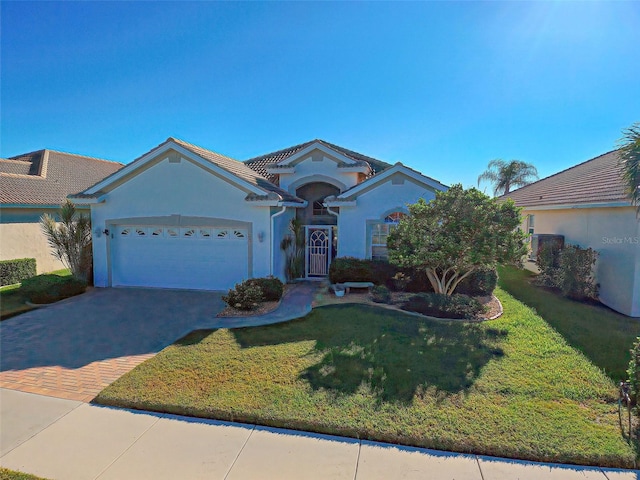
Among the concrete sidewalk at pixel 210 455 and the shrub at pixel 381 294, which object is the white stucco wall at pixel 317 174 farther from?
the concrete sidewalk at pixel 210 455

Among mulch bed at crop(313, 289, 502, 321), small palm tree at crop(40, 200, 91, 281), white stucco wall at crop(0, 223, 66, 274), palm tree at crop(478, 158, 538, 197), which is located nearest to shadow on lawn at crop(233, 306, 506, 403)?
mulch bed at crop(313, 289, 502, 321)

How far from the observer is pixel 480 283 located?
12.5 metres

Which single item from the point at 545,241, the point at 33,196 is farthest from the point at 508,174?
the point at 33,196

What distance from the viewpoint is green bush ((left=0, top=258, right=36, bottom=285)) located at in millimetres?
15133

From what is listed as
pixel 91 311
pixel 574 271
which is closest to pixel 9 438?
pixel 91 311

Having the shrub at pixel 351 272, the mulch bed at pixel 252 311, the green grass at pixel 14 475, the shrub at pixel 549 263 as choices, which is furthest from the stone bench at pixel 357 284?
the green grass at pixel 14 475

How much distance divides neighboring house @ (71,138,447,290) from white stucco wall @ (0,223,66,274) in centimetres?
564

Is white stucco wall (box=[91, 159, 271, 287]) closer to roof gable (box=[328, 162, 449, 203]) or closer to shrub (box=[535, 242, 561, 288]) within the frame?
roof gable (box=[328, 162, 449, 203])

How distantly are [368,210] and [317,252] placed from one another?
3.51m

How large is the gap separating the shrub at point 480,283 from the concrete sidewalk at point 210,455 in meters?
8.47

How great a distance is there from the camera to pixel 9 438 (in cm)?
502

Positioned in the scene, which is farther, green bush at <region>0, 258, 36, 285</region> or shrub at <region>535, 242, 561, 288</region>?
green bush at <region>0, 258, 36, 285</region>

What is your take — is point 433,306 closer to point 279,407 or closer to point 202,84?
point 279,407

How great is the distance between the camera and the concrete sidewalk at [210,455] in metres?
4.29
